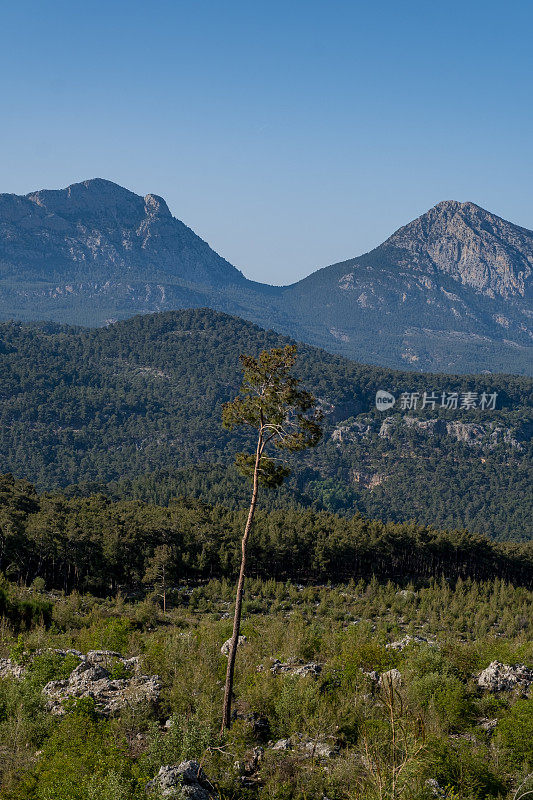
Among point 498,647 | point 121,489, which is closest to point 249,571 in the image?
point 498,647

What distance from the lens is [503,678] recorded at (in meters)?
28.7

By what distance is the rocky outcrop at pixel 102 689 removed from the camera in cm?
2370

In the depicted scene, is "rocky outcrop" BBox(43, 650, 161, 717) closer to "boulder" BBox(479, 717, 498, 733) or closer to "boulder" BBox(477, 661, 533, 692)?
"boulder" BBox(479, 717, 498, 733)

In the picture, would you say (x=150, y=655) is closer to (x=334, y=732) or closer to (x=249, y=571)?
(x=334, y=732)

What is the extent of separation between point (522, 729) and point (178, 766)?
12559 mm

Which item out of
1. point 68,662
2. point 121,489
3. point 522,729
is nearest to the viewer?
point 522,729

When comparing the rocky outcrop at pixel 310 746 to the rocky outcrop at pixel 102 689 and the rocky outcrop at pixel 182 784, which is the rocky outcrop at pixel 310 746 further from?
the rocky outcrop at pixel 102 689

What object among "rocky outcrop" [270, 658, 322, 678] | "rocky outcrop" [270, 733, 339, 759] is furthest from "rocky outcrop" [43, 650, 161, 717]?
"rocky outcrop" [270, 658, 322, 678]

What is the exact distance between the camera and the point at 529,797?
19391 mm

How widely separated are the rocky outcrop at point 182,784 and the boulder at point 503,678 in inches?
621

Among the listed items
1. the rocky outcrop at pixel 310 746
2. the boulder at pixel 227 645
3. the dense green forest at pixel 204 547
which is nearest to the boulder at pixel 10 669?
the boulder at pixel 227 645

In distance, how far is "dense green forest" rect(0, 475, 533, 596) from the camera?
204ft

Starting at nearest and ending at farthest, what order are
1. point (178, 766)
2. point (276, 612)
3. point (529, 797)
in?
point (178, 766) < point (529, 797) < point (276, 612)

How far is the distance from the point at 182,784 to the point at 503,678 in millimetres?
17499
